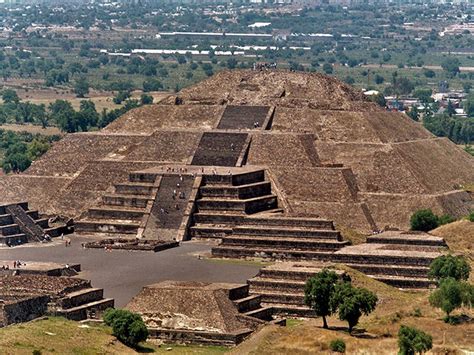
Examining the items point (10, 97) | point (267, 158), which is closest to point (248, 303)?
point (267, 158)

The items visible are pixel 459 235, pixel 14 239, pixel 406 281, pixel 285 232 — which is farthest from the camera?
pixel 14 239

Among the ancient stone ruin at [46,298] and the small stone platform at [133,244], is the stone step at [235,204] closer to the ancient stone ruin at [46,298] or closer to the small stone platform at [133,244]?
the small stone platform at [133,244]

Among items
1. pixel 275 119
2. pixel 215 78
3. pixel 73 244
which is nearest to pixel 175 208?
pixel 73 244

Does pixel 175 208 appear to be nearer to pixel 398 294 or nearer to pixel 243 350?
pixel 398 294

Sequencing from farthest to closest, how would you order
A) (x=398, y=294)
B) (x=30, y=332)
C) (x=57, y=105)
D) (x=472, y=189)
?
(x=57, y=105) < (x=472, y=189) < (x=398, y=294) < (x=30, y=332)

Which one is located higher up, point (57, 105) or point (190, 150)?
point (190, 150)

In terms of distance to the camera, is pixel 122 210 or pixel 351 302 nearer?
pixel 351 302

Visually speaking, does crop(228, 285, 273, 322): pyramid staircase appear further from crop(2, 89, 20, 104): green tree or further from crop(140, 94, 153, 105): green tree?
crop(2, 89, 20, 104): green tree

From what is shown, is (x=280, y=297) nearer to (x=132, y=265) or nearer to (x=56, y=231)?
(x=132, y=265)
